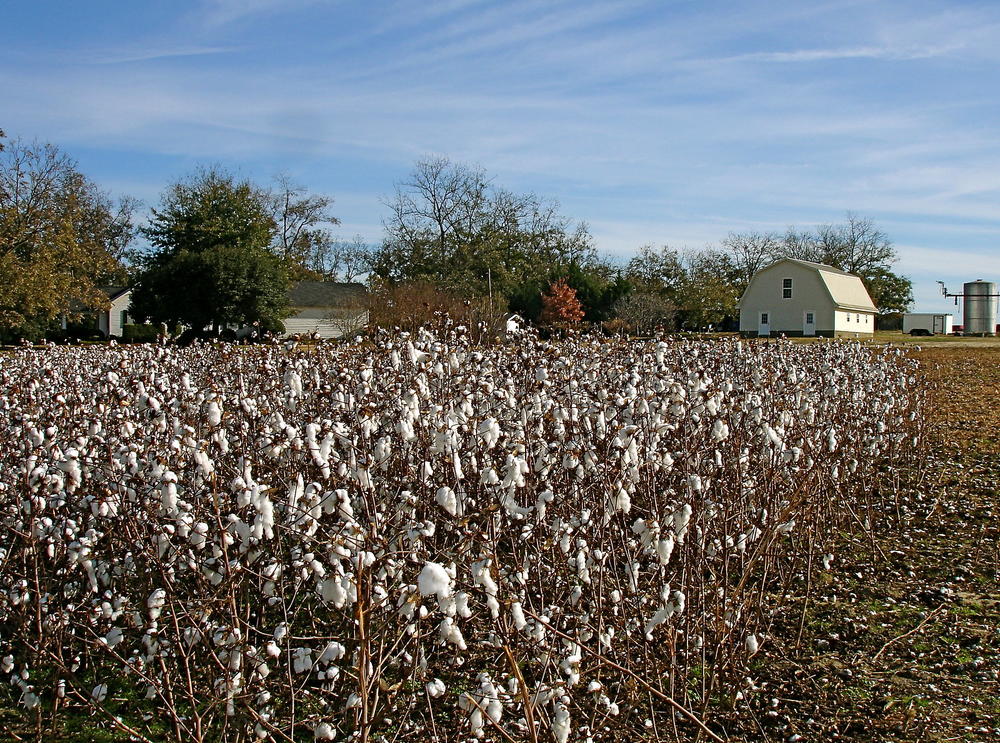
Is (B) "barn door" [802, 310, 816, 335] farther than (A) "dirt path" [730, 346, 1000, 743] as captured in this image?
Yes

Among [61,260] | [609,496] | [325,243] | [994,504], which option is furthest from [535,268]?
[609,496]

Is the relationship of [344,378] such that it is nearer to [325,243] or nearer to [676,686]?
[676,686]

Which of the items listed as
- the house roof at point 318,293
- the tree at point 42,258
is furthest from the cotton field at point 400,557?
the house roof at point 318,293

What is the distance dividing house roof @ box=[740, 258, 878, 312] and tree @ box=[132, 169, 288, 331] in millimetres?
31397

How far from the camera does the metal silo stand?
59875 millimetres

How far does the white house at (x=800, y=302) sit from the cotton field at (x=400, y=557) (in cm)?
5016

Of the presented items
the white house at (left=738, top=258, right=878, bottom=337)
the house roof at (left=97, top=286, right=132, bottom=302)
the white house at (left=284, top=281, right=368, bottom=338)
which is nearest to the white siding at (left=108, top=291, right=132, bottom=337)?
the house roof at (left=97, top=286, right=132, bottom=302)

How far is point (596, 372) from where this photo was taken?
620 cm

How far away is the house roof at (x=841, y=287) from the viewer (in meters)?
53.1

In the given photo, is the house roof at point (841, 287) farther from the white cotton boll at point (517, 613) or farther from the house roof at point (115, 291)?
the white cotton boll at point (517, 613)

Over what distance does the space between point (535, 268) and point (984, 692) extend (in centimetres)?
4771

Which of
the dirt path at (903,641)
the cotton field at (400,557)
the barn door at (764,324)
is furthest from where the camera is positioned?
the barn door at (764,324)

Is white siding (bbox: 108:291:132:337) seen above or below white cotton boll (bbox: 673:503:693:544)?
above

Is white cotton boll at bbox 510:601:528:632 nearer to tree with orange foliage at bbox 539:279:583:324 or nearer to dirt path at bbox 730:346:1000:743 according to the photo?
dirt path at bbox 730:346:1000:743
